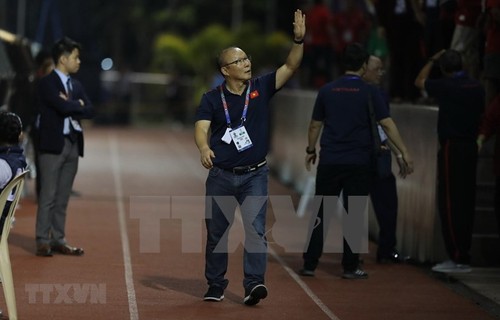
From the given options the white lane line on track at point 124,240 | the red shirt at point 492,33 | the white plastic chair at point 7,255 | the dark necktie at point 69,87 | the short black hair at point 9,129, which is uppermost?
the red shirt at point 492,33

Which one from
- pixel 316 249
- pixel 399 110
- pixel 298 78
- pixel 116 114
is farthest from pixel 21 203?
pixel 116 114

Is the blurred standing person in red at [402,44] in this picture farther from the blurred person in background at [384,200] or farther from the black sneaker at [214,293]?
the black sneaker at [214,293]

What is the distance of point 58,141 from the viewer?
13844mm

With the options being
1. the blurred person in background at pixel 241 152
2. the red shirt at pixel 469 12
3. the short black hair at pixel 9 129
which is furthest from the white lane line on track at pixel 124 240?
the red shirt at pixel 469 12

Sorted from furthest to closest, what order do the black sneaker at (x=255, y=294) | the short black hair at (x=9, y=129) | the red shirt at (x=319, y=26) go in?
1. the red shirt at (x=319, y=26)
2. the black sneaker at (x=255, y=294)
3. the short black hair at (x=9, y=129)

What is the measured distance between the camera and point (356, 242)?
13664 millimetres

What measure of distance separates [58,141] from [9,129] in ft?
10.8

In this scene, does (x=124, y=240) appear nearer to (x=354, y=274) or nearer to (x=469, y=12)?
(x=354, y=274)

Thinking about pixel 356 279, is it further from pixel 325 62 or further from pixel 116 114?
pixel 116 114

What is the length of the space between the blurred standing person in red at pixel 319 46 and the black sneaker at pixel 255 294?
43.9 ft

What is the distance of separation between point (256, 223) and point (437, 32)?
19.4 ft

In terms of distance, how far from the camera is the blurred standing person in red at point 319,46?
24.7 metres

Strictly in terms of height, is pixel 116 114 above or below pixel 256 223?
below

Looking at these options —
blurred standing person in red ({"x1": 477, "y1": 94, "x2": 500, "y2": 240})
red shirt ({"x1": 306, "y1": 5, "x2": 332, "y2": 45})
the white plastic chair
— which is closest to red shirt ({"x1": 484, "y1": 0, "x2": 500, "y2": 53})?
blurred standing person in red ({"x1": 477, "y1": 94, "x2": 500, "y2": 240})
